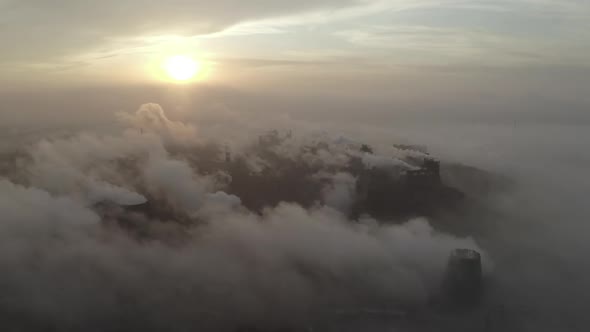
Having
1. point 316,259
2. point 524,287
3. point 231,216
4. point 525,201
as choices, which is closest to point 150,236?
point 231,216

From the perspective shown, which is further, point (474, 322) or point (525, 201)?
point (525, 201)

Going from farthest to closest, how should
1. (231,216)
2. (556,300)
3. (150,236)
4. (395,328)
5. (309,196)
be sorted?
1. (309,196)
2. (231,216)
3. (556,300)
4. (150,236)
5. (395,328)

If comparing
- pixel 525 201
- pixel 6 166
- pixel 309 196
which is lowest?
pixel 525 201

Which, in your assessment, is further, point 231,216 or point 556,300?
point 231,216

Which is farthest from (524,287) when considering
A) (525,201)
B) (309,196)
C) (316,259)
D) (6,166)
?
(6,166)

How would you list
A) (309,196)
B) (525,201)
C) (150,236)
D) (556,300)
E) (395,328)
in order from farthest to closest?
(525,201), (309,196), (556,300), (150,236), (395,328)

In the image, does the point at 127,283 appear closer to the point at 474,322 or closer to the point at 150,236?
the point at 150,236

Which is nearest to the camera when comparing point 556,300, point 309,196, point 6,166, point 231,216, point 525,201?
point 6,166

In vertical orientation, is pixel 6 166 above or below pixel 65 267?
above

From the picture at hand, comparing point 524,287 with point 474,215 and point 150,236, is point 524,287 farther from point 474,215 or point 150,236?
point 150,236
